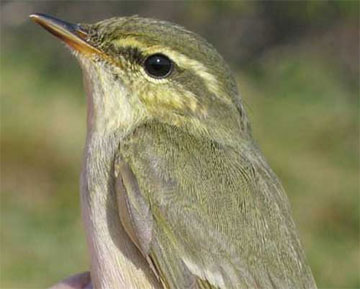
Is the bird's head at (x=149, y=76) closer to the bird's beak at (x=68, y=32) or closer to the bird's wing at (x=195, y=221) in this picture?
the bird's beak at (x=68, y=32)

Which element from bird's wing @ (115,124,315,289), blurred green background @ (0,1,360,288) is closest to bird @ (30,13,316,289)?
bird's wing @ (115,124,315,289)

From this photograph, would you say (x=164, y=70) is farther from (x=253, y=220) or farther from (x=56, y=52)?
(x=56, y=52)

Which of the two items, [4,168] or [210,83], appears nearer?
[210,83]

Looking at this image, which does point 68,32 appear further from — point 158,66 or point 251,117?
point 251,117

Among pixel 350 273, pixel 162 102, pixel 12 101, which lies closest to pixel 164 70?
pixel 162 102

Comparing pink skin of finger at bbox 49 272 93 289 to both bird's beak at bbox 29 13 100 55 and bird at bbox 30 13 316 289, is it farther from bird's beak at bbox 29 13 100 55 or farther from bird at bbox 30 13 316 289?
bird's beak at bbox 29 13 100 55

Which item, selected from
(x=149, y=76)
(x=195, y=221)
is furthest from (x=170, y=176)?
(x=149, y=76)

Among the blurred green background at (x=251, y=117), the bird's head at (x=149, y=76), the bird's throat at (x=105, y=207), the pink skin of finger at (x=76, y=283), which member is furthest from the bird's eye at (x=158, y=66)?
the blurred green background at (x=251, y=117)
